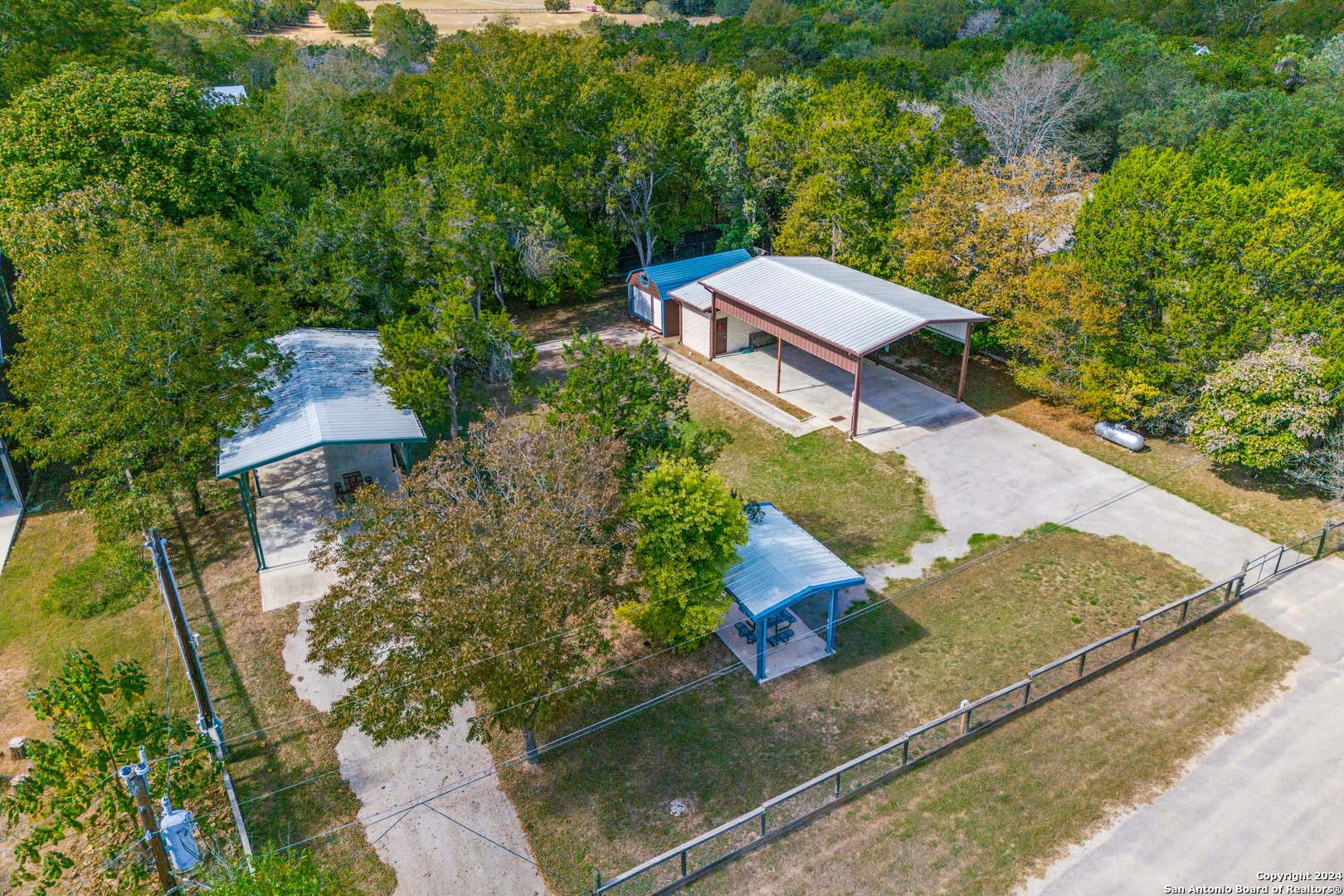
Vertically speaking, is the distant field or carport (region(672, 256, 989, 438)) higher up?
the distant field

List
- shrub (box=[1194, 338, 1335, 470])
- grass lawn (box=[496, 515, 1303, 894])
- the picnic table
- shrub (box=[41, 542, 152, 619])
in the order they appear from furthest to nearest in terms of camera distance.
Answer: shrub (box=[1194, 338, 1335, 470])
shrub (box=[41, 542, 152, 619])
the picnic table
grass lawn (box=[496, 515, 1303, 894])

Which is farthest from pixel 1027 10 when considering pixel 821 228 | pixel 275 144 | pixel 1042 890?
pixel 1042 890

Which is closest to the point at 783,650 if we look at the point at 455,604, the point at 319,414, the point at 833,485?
the point at 833,485

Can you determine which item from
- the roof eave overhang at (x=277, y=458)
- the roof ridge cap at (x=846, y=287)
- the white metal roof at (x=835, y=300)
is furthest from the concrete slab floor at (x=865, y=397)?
the roof eave overhang at (x=277, y=458)

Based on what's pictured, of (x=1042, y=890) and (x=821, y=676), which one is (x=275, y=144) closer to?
(x=821, y=676)

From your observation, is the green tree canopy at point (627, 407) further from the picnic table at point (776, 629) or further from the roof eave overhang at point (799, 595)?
the picnic table at point (776, 629)

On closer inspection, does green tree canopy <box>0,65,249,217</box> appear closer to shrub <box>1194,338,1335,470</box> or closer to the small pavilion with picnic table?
the small pavilion with picnic table

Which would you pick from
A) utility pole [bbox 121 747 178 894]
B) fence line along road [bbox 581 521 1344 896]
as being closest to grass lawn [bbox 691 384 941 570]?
fence line along road [bbox 581 521 1344 896]
